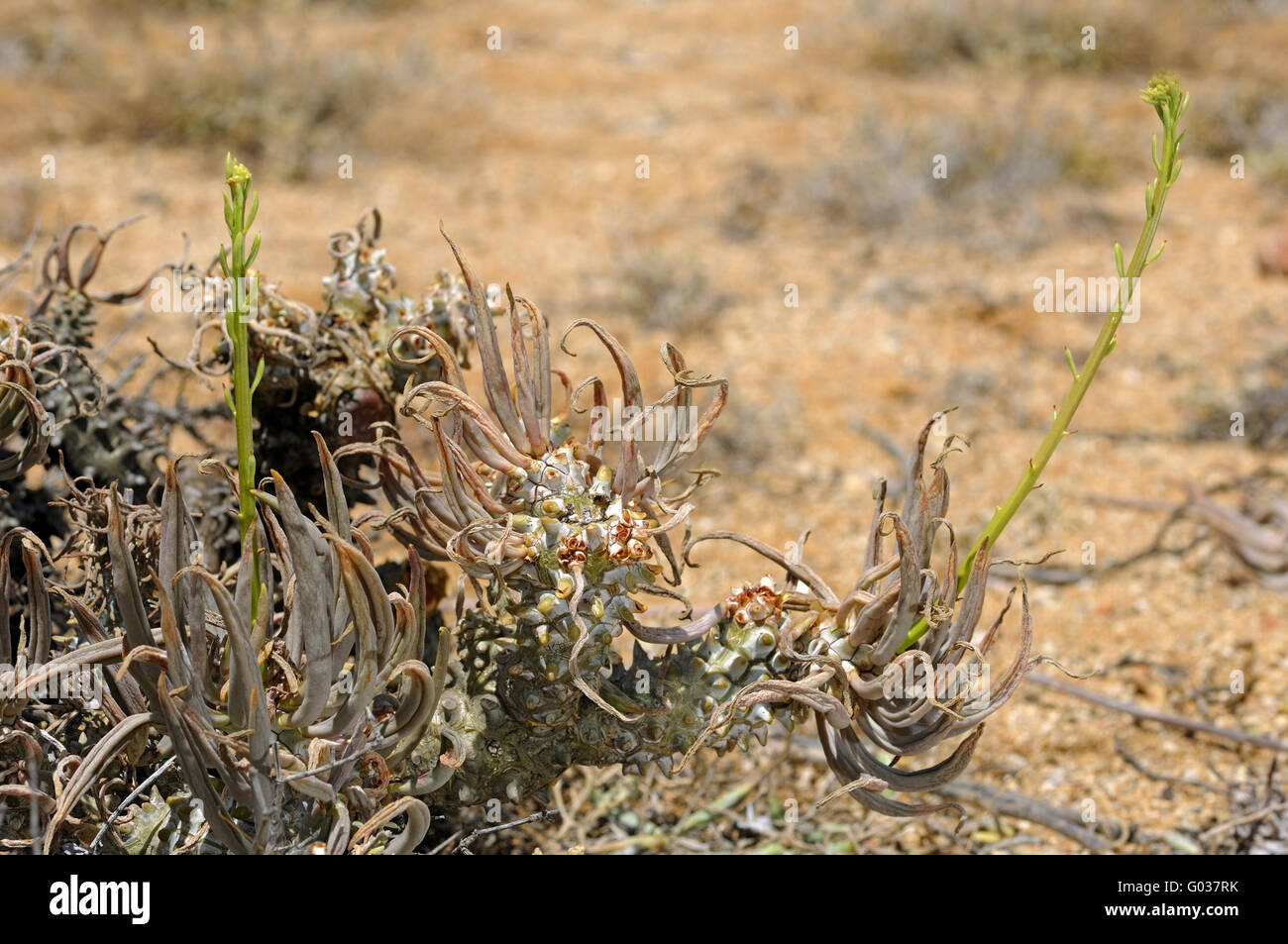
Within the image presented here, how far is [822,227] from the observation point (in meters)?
6.52

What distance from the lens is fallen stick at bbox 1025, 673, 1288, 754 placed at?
287 cm

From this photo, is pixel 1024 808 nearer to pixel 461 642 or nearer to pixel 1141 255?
pixel 461 642

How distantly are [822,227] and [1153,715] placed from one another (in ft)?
13.0

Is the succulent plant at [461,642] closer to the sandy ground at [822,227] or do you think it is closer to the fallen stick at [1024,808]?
the sandy ground at [822,227]

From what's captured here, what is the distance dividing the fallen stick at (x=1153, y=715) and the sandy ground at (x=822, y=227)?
0.17 feet

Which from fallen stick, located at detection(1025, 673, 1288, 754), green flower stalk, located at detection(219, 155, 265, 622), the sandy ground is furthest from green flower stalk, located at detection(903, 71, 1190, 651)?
fallen stick, located at detection(1025, 673, 1288, 754)

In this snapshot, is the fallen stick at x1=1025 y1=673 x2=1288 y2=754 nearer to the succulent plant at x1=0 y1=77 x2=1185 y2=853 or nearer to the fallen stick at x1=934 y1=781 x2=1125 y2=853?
the fallen stick at x1=934 y1=781 x2=1125 y2=853

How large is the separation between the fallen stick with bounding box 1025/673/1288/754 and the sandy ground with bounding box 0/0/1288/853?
5cm

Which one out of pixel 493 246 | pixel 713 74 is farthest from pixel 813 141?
pixel 493 246

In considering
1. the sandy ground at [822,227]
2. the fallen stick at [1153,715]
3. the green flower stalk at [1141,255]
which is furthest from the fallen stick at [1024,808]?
the green flower stalk at [1141,255]

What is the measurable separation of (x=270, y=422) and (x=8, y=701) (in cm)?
78

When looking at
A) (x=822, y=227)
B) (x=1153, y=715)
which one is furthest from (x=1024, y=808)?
(x=822, y=227)
